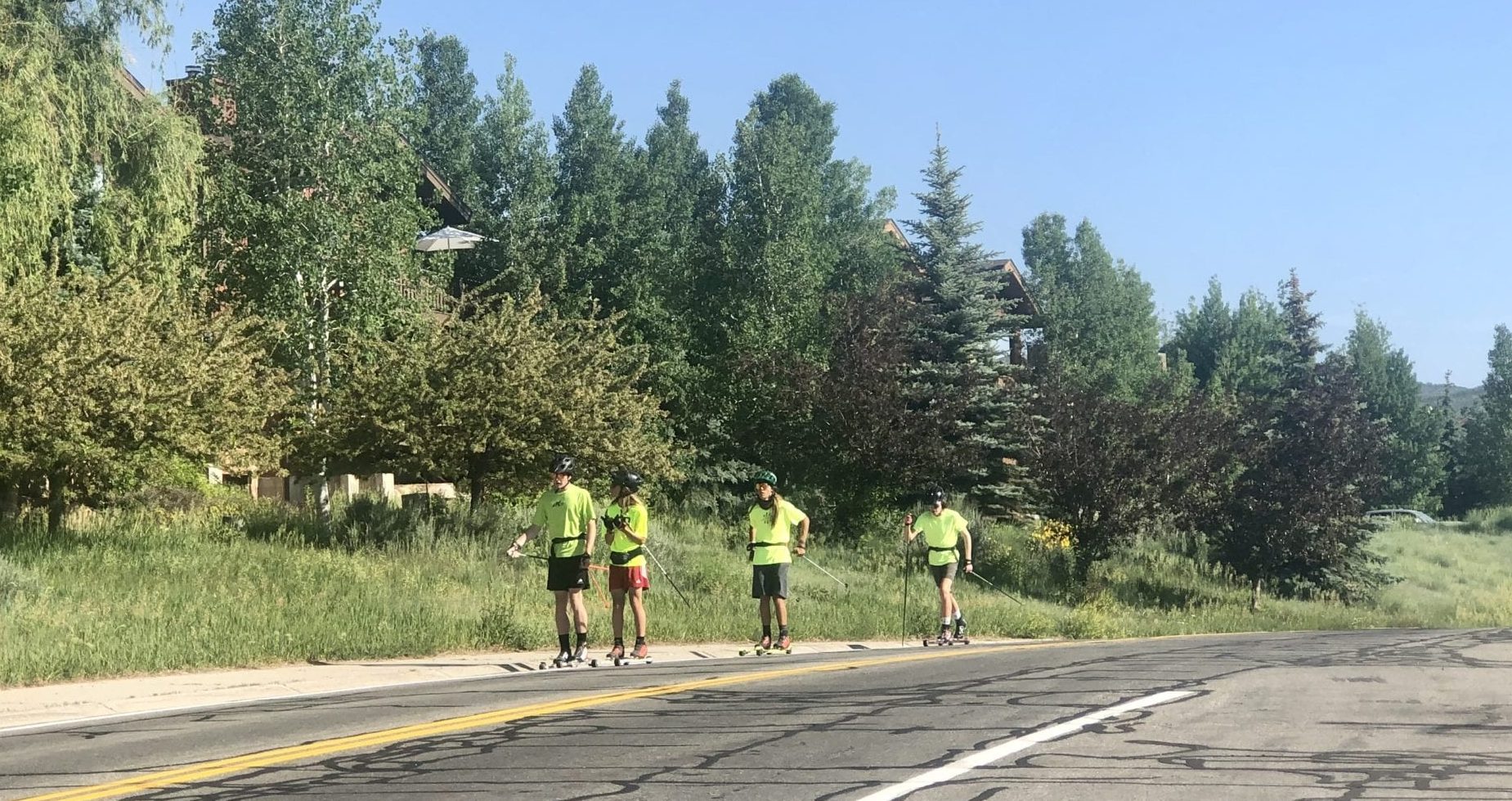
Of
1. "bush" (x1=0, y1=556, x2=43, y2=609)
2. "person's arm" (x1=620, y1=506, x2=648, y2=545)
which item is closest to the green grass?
"bush" (x1=0, y1=556, x2=43, y2=609)

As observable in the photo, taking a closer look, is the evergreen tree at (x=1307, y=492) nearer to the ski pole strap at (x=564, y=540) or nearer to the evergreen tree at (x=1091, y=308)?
the evergreen tree at (x=1091, y=308)

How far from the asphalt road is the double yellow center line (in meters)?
0.03

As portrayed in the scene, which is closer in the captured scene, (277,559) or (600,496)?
(277,559)

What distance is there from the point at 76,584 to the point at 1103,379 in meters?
44.0

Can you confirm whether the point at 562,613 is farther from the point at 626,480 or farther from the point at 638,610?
the point at 626,480

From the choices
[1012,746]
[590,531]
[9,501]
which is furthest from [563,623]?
[9,501]

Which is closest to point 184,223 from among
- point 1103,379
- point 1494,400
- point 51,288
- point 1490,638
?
point 51,288

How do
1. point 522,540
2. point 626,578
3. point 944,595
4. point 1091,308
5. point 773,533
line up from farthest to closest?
1. point 1091,308
2. point 944,595
3. point 773,533
4. point 626,578
5. point 522,540

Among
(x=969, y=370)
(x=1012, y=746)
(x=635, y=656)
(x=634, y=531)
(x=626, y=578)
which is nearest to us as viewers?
(x=1012, y=746)

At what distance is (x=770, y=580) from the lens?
1580cm

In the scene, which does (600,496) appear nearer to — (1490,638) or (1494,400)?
(1490,638)

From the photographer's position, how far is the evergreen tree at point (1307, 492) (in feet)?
127

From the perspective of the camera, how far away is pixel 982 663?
45.2 ft

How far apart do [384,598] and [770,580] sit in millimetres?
4903
